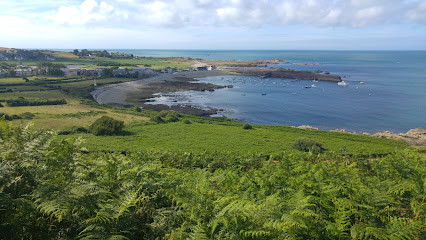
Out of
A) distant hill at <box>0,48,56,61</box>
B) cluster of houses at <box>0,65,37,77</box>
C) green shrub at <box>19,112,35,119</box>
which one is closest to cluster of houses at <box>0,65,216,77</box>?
cluster of houses at <box>0,65,37,77</box>

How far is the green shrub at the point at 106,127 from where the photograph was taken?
42469mm

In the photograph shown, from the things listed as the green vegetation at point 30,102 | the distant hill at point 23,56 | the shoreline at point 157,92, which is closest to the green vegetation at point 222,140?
the shoreline at point 157,92

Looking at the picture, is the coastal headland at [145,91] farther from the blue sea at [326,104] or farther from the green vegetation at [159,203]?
the green vegetation at [159,203]

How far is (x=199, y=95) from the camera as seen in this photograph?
9088 cm

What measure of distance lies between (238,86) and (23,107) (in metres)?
78.3

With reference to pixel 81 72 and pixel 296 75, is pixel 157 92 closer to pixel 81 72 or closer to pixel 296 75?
pixel 81 72

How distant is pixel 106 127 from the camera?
4266 centimetres

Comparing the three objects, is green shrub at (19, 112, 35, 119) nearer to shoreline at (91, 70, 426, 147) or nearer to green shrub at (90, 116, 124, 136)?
green shrub at (90, 116, 124, 136)

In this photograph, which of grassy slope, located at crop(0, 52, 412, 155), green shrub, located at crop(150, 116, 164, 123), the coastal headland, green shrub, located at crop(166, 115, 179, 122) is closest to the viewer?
grassy slope, located at crop(0, 52, 412, 155)

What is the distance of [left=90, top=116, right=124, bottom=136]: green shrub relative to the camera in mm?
42469

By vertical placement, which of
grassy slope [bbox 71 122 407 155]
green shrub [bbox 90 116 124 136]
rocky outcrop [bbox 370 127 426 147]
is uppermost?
green shrub [bbox 90 116 124 136]

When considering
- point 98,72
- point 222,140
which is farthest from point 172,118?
point 98,72

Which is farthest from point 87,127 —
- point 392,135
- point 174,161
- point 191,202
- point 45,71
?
point 45,71

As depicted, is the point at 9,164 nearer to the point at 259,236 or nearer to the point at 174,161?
the point at 259,236
